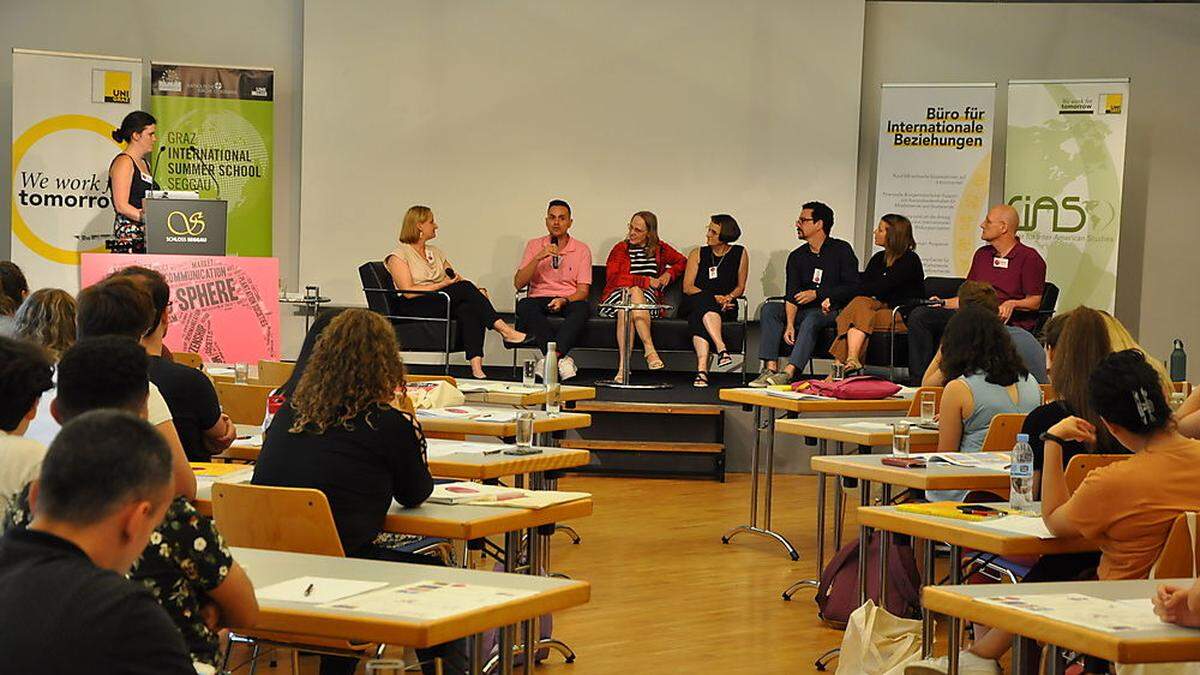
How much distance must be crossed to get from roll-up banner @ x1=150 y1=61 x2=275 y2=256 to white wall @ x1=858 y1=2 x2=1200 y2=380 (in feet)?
15.9

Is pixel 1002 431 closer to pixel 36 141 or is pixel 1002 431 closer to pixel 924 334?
pixel 924 334

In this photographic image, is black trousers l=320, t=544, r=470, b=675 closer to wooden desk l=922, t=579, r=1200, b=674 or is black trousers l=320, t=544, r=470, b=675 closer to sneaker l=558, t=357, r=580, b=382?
wooden desk l=922, t=579, r=1200, b=674

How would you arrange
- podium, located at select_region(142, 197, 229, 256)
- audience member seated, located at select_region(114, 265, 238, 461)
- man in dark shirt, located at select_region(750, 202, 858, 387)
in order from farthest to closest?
1. man in dark shirt, located at select_region(750, 202, 858, 387)
2. podium, located at select_region(142, 197, 229, 256)
3. audience member seated, located at select_region(114, 265, 238, 461)

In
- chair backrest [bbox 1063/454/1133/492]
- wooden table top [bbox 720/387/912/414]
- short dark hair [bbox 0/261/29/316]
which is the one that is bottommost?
wooden table top [bbox 720/387/912/414]

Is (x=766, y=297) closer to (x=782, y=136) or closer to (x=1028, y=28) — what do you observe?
(x=782, y=136)

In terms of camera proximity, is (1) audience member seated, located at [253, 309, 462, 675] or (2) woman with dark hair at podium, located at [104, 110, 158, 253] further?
(2) woman with dark hair at podium, located at [104, 110, 158, 253]

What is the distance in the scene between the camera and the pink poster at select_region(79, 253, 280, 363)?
8109 mm

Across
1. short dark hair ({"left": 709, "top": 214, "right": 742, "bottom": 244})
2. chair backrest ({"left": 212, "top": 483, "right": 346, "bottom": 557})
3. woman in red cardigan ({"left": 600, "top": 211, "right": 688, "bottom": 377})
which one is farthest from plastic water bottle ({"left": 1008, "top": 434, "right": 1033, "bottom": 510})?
short dark hair ({"left": 709, "top": 214, "right": 742, "bottom": 244})

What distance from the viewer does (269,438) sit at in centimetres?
389

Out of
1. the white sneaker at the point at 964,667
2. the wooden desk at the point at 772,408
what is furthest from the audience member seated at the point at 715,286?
the white sneaker at the point at 964,667

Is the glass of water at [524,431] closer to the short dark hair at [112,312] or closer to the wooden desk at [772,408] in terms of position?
the short dark hair at [112,312]

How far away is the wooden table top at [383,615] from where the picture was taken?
2490 mm

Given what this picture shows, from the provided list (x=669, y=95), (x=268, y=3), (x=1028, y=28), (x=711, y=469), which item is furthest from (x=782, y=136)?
(x=268, y=3)

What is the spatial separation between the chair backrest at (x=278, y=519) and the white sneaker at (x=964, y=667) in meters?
1.56
